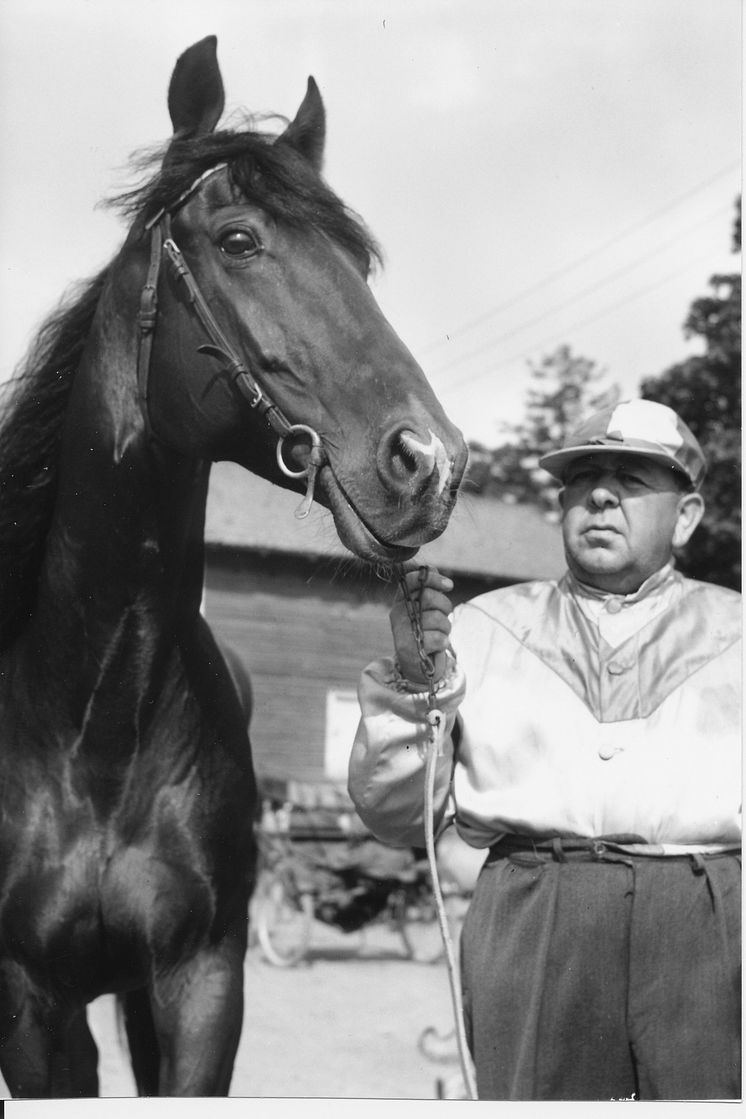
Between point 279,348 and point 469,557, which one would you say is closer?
point 279,348

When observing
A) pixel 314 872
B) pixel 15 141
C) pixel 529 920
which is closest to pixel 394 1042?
pixel 314 872

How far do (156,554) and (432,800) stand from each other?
70cm

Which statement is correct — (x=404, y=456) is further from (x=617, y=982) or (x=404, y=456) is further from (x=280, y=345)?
(x=617, y=982)

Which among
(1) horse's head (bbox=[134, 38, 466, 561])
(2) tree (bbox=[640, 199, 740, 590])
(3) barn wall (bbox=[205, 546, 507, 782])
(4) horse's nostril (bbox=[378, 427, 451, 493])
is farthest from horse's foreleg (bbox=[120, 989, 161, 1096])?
(3) barn wall (bbox=[205, 546, 507, 782])

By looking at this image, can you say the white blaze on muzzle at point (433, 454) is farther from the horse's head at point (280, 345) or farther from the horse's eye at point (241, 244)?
the horse's eye at point (241, 244)

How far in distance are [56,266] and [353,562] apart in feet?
3.74

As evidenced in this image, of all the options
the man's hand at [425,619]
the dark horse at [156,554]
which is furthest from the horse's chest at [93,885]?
the man's hand at [425,619]

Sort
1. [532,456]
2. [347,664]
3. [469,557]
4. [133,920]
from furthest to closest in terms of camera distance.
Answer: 1. [532,456]
2. [469,557]
3. [347,664]
4. [133,920]

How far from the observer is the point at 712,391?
11312mm

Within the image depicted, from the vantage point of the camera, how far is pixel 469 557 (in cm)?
2397

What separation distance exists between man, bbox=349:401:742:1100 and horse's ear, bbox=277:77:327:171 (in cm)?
80

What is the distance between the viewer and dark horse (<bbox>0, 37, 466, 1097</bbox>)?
2.25 meters

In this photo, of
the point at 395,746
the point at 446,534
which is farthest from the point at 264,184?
the point at 446,534

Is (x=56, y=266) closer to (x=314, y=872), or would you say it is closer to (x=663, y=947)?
(x=663, y=947)
